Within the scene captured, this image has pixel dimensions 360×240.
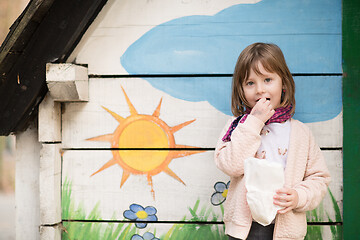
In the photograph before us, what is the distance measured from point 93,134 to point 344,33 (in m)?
1.10

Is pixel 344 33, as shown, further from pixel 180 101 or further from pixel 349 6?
pixel 180 101

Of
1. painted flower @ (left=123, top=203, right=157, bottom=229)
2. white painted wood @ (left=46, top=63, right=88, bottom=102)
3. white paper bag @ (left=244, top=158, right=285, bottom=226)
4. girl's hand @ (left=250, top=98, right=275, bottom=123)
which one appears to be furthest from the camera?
painted flower @ (left=123, top=203, right=157, bottom=229)

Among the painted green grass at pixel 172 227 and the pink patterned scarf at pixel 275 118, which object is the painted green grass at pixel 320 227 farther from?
the pink patterned scarf at pixel 275 118

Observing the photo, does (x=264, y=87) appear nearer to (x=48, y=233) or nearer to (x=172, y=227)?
(x=172, y=227)

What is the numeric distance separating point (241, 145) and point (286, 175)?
0.56 ft

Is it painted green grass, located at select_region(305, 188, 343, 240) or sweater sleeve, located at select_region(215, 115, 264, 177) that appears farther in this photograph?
painted green grass, located at select_region(305, 188, 343, 240)

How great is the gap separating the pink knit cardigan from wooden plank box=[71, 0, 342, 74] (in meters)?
0.41

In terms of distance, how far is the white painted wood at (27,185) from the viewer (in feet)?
4.95

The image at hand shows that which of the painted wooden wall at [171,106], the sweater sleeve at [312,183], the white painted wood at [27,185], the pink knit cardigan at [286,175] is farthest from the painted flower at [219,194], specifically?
the white painted wood at [27,185]

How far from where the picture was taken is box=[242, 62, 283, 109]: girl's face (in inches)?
44.6

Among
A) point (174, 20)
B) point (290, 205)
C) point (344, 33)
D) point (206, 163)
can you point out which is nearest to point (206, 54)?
point (174, 20)

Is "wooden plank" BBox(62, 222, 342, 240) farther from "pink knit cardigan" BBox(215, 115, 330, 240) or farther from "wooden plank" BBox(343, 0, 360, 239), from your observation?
"pink knit cardigan" BBox(215, 115, 330, 240)

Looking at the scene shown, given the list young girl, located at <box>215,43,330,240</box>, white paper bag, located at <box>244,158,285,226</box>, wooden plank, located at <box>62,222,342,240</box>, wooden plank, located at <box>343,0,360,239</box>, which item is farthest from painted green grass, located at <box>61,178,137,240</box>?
wooden plank, located at <box>343,0,360,239</box>

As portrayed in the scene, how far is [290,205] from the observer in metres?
1.04
